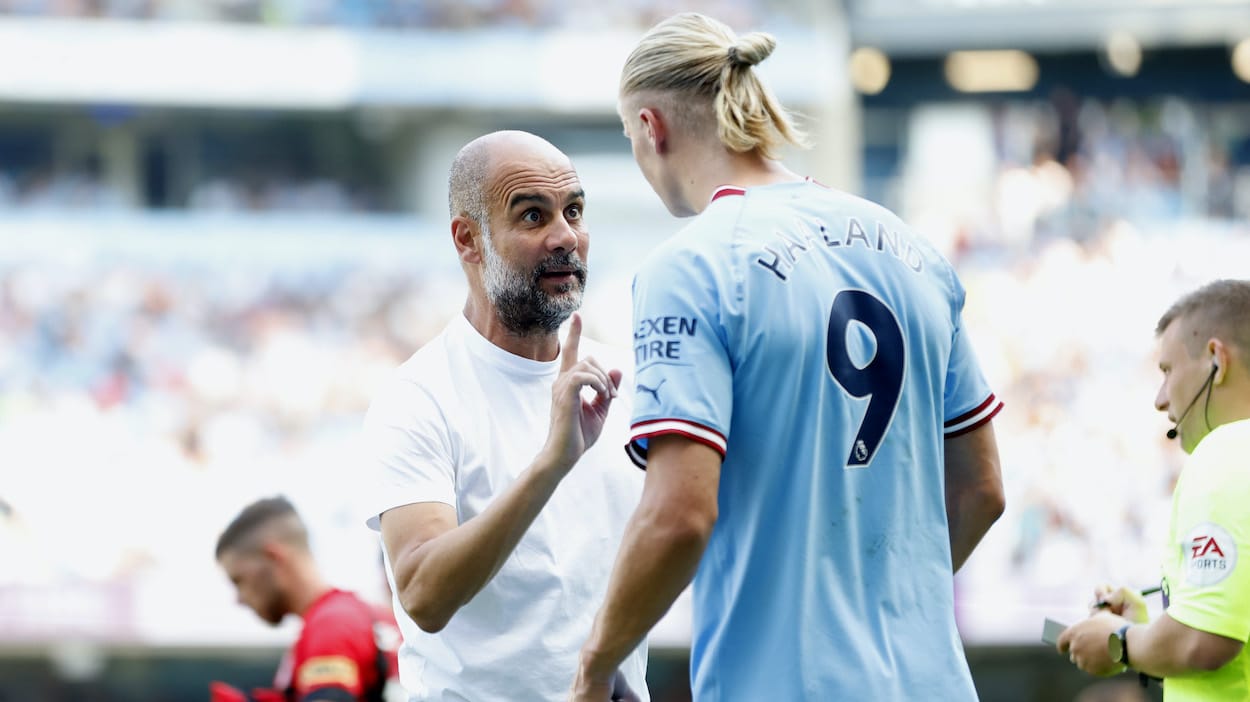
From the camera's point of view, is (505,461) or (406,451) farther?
→ (505,461)

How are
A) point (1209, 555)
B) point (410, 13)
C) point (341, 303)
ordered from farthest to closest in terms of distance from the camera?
1. point (410, 13)
2. point (341, 303)
3. point (1209, 555)

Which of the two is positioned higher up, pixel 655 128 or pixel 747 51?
pixel 747 51

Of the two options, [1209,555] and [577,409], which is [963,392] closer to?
[1209,555]

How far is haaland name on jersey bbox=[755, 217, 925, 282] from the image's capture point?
2738mm

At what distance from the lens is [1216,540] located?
10.0 ft

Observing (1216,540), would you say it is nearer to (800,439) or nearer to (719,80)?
(800,439)

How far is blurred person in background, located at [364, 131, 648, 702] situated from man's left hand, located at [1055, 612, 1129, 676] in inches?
37.9

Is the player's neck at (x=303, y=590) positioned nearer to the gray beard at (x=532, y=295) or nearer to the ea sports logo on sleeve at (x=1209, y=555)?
the gray beard at (x=532, y=295)

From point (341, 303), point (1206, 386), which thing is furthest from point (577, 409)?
point (341, 303)

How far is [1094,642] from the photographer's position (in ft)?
10.8

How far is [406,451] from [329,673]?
6.06 feet

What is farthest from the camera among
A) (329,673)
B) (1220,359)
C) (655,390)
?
(329,673)

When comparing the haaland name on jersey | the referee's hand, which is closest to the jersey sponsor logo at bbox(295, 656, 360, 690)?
the referee's hand

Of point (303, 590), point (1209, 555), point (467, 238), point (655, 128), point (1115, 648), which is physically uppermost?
point (655, 128)
